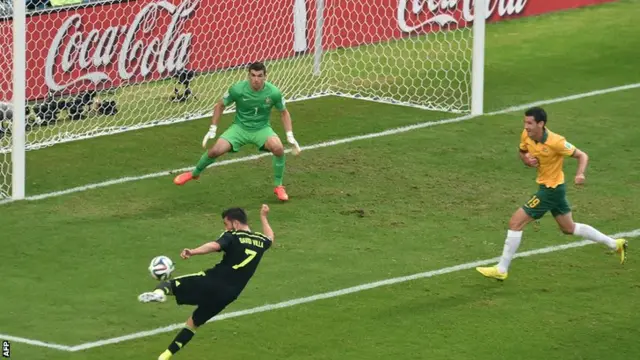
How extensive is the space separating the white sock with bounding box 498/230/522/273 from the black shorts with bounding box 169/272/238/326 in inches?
137

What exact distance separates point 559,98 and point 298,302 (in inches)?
364

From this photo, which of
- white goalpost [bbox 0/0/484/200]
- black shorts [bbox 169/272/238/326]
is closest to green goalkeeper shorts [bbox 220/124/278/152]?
white goalpost [bbox 0/0/484/200]

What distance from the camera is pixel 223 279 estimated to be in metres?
14.2

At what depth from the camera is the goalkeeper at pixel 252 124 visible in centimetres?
1920

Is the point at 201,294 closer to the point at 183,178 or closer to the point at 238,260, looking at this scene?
the point at 238,260

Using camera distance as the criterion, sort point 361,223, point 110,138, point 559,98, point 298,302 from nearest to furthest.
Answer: point 298,302 → point 361,223 → point 110,138 → point 559,98

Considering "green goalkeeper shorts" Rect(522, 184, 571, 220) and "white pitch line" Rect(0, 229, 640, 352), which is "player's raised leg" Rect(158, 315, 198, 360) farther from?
"green goalkeeper shorts" Rect(522, 184, 571, 220)

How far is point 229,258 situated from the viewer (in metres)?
14.3

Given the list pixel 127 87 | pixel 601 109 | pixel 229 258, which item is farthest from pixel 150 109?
pixel 229 258

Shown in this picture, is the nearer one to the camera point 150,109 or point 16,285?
point 16,285

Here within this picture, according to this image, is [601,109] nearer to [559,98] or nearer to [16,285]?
[559,98]

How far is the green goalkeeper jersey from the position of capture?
19219 millimetres

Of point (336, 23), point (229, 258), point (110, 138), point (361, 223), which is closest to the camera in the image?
point (229, 258)

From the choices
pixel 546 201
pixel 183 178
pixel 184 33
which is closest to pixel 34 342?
pixel 183 178
